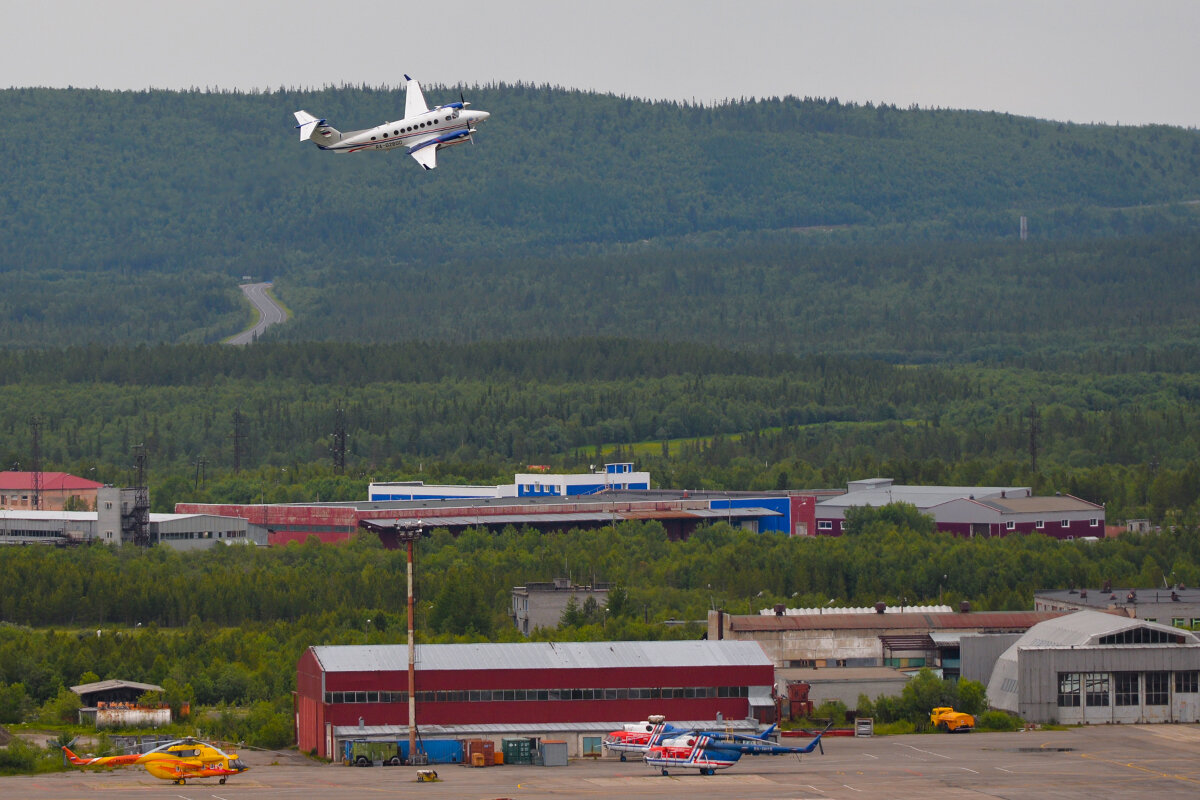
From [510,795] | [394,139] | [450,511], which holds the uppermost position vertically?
[394,139]

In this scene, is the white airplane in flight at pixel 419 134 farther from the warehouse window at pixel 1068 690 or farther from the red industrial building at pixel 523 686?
the warehouse window at pixel 1068 690

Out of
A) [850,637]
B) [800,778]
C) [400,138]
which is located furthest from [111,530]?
[800,778]

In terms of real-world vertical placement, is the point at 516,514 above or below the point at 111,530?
above

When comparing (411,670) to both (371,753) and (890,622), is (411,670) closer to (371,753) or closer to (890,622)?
(371,753)

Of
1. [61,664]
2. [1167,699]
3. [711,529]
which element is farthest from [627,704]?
[711,529]

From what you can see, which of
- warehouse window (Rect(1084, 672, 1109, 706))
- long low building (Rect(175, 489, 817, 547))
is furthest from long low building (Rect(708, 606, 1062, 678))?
long low building (Rect(175, 489, 817, 547))

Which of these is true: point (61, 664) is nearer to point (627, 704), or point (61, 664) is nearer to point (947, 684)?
point (627, 704)
